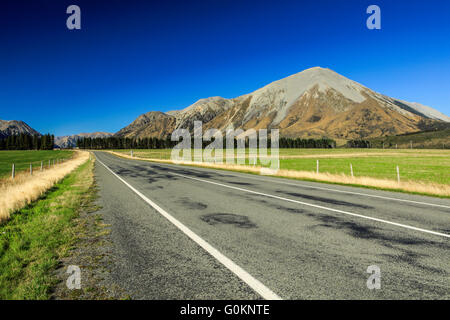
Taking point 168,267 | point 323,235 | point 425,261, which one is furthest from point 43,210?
point 425,261

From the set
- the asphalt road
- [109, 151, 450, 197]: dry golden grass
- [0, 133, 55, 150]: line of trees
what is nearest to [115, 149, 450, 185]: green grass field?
[109, 151, 450, 197]: dry golden grass

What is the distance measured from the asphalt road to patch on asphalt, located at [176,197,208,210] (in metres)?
0.13

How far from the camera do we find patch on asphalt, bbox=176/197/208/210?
324 inches

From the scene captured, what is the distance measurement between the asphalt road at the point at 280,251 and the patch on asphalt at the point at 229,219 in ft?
0.09

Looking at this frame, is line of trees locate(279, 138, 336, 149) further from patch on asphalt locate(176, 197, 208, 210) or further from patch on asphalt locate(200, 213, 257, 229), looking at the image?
patch on asphalt locate(200, 213, 257, 229)

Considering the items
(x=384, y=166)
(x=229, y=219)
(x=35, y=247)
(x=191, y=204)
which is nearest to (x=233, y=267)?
(x=229, y=219)

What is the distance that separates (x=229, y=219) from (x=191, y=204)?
8.03 ft

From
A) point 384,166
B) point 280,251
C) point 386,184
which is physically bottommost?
point 384,166

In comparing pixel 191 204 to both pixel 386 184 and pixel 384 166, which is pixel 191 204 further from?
pixel 384 166

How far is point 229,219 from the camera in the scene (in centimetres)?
664

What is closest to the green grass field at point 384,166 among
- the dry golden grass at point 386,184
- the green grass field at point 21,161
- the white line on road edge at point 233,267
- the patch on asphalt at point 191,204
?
the dry golden grass at point 386,184

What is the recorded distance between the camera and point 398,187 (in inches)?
504
